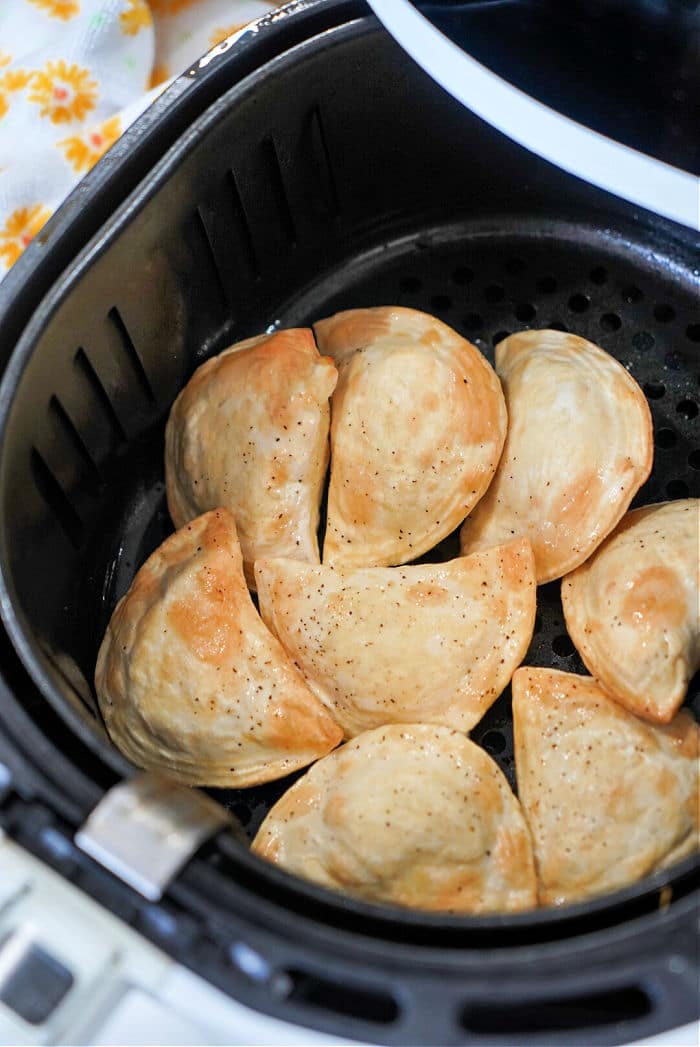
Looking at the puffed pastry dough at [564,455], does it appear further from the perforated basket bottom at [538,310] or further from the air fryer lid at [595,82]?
the air fryer lid at [595,82]

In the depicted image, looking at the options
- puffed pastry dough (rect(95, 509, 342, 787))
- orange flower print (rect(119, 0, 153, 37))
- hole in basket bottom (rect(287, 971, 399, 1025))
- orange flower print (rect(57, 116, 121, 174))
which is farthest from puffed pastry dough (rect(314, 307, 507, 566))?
orange flower print (rect(119, 0, 153, 37))

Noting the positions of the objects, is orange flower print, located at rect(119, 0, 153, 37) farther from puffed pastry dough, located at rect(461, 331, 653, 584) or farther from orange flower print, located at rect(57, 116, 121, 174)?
puffed pastry dough, located at rect(461, 331, 653, 584)

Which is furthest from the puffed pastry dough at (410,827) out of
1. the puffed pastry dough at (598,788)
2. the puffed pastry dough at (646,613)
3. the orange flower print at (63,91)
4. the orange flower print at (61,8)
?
the orange flower print at (61,8)

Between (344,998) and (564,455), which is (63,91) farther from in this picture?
(344,998)

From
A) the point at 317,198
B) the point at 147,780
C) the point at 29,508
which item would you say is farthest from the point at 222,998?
the point at 317,198

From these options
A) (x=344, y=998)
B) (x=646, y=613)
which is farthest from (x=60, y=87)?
(x=344, y=998)

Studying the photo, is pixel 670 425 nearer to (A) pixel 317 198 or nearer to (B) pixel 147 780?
(A) pixel 317 198

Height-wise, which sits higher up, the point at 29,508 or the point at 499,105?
the point at 499,105
